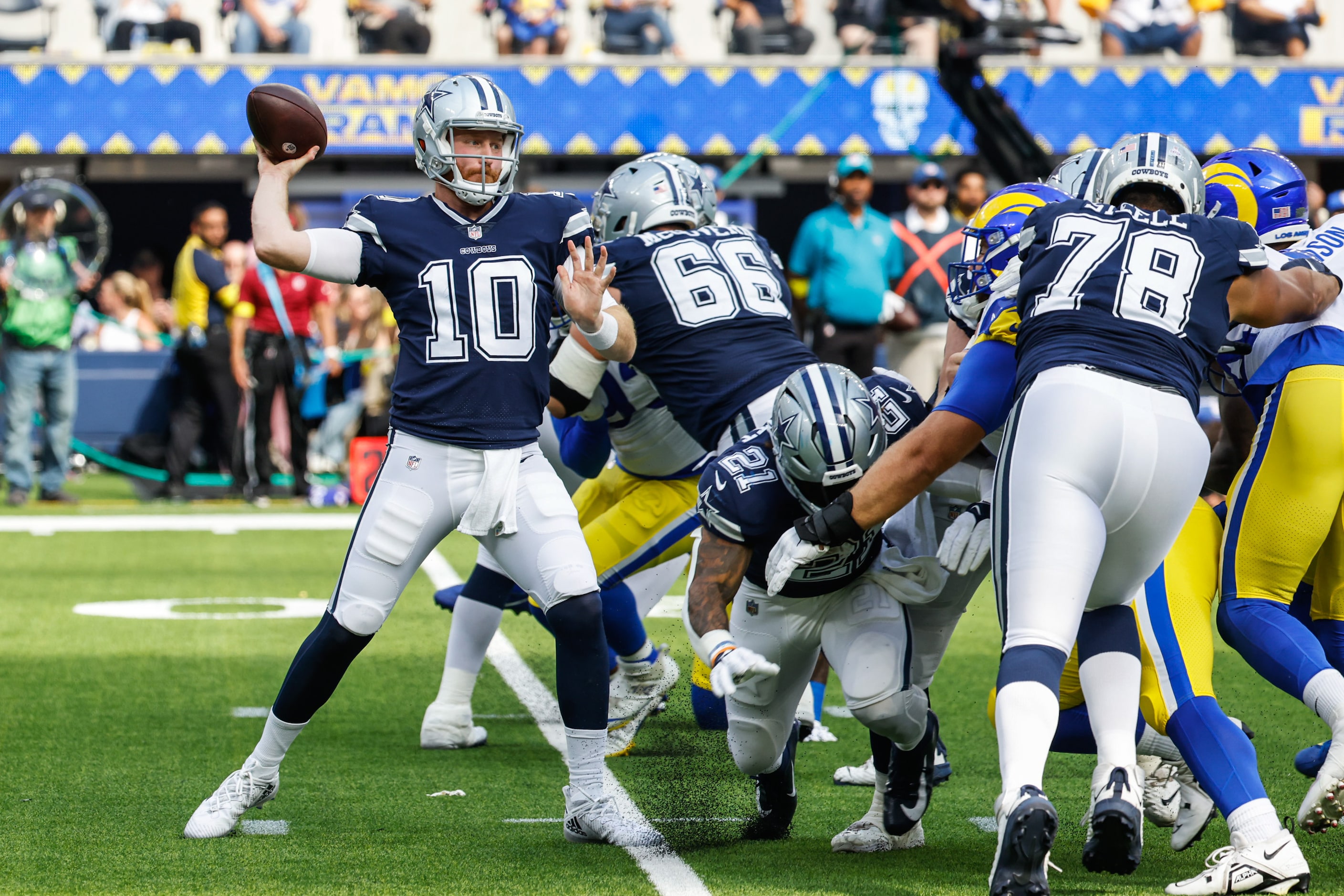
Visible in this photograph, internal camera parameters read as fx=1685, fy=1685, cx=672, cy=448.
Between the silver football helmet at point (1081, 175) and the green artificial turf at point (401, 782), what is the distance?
1529 millimetres

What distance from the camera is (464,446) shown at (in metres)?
3.99

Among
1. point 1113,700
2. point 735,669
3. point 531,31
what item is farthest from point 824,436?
point 531,31

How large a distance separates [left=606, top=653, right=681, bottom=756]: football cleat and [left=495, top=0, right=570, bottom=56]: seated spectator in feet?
37.3

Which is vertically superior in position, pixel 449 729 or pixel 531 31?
pixel 531 31

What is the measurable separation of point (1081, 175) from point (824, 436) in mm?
1079

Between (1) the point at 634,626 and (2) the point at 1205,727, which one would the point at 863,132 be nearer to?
(1) the point at 634,626

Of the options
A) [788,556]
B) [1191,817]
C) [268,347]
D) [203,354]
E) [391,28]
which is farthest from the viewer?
[391,28]

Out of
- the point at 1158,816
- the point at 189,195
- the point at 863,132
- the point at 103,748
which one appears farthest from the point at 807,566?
the point at 189,195

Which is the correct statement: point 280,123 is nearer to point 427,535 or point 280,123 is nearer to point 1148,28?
point 427,535

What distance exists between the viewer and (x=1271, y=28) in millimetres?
15922

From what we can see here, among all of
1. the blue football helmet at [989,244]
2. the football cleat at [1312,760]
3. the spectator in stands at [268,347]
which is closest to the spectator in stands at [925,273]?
the spectator in stands at [268,347]

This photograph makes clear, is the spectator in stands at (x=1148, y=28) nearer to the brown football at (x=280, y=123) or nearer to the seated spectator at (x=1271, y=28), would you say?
the seated spectator at (x=1271, y=28)

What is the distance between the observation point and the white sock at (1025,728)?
10.3 feet

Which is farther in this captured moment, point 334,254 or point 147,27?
point 147,27
